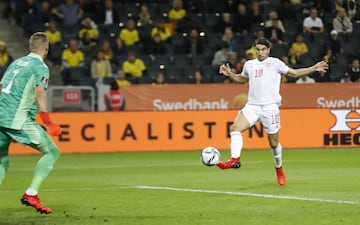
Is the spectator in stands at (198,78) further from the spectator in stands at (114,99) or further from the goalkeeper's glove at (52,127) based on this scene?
the goalkeeper's glove at (52,127)

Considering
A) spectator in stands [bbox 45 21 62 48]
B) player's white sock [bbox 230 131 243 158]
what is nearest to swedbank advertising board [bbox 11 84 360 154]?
spectator in stands [bbox 45 21 62 48]

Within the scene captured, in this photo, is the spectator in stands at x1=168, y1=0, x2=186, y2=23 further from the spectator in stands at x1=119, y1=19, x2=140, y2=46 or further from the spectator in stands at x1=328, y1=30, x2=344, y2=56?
the spectator in stands at x1=328, y1=30, x2=344, y2=56

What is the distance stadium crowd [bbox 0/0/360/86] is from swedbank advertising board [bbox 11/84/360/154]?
138cm

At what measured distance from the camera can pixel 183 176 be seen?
17531 millimetres

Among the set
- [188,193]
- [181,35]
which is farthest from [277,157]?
[181,35]

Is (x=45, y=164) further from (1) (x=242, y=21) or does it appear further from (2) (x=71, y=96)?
(1) (x=242, y=21)

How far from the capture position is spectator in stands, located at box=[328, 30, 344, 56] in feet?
94.4

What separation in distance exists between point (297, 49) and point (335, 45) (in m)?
1.15

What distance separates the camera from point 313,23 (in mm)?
29875

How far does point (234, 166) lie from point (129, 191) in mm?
1662

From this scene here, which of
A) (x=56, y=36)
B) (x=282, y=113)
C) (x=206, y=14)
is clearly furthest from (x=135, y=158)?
(x=206, y=14)

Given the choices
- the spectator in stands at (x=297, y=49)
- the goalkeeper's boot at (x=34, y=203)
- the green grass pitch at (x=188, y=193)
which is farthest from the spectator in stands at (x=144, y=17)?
the goalkeeper's boot at (x=34, y=203)

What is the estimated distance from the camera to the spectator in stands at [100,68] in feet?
91.1

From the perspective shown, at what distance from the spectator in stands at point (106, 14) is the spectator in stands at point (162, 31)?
1.41m
